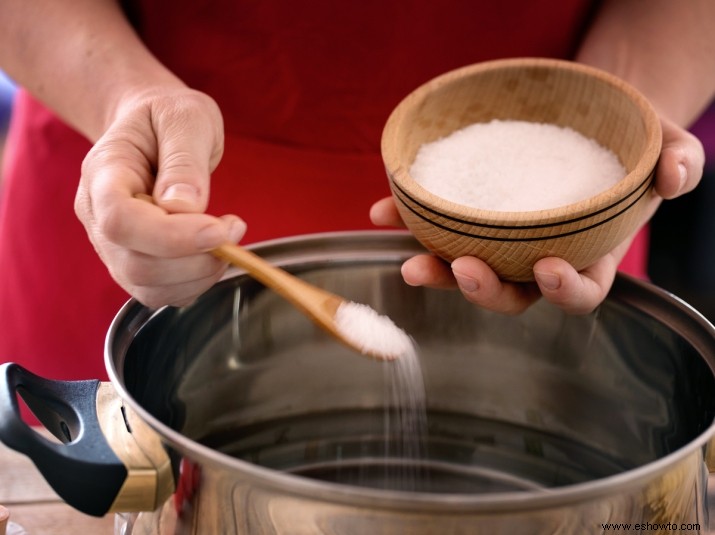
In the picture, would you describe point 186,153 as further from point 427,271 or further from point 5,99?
point 5,99

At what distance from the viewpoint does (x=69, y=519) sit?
2.04ft

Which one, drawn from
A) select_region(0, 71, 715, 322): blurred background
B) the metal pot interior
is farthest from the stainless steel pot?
select_region(0, 71, 715, 322): blurred background

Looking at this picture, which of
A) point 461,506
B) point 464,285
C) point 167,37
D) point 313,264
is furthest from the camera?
point 167,37

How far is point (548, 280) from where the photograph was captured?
21.9 inches

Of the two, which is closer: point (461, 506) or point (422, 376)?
point (461, 506)

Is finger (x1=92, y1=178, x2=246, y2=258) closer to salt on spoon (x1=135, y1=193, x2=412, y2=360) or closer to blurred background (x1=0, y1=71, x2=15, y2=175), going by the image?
salt on spoon (x1=135, y1=193, x2=412, y2=360)

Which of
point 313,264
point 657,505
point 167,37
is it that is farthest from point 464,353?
point 167,37

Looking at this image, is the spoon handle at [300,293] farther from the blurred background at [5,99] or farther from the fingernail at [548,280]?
the blurred background at [5,99]

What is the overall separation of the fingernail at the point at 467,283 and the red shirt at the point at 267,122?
292mm

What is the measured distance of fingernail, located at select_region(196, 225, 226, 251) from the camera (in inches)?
20.5

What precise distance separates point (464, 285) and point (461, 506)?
0.21 m

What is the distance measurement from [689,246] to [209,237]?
159cm

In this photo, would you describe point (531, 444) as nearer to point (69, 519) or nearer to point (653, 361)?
point (653, 361)

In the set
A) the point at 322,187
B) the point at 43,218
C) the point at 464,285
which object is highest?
the point at 464,285
